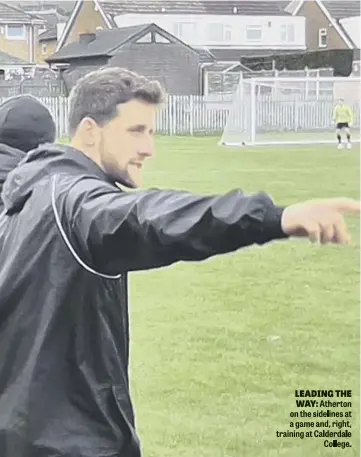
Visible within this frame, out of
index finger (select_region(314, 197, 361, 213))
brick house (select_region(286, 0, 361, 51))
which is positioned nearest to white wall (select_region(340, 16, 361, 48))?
brick house (select_region(286, 0, 361, 51))

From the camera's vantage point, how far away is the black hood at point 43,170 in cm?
79

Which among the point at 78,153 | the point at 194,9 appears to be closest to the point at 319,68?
the point at 194,9

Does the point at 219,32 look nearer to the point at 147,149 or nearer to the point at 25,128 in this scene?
the point at 25,128

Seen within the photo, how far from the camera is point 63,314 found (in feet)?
2.56

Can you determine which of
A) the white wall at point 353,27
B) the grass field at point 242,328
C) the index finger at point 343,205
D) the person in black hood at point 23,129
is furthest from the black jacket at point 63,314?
the white wall at point 353,27

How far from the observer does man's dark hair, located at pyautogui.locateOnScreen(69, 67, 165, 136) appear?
870mm

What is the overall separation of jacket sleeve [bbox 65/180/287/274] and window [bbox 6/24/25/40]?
1.01 m

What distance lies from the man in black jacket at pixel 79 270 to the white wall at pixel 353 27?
71cm

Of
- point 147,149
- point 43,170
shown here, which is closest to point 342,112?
point 147,149

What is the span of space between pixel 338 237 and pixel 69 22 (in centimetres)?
113

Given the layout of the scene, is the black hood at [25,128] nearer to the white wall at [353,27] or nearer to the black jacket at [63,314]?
the black jacket at [63,314]

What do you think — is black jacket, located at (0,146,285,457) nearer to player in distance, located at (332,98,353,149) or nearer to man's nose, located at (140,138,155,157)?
man's nose, located at (140,138,155,157)

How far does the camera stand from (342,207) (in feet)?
1.98

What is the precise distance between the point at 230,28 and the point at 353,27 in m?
0.20
